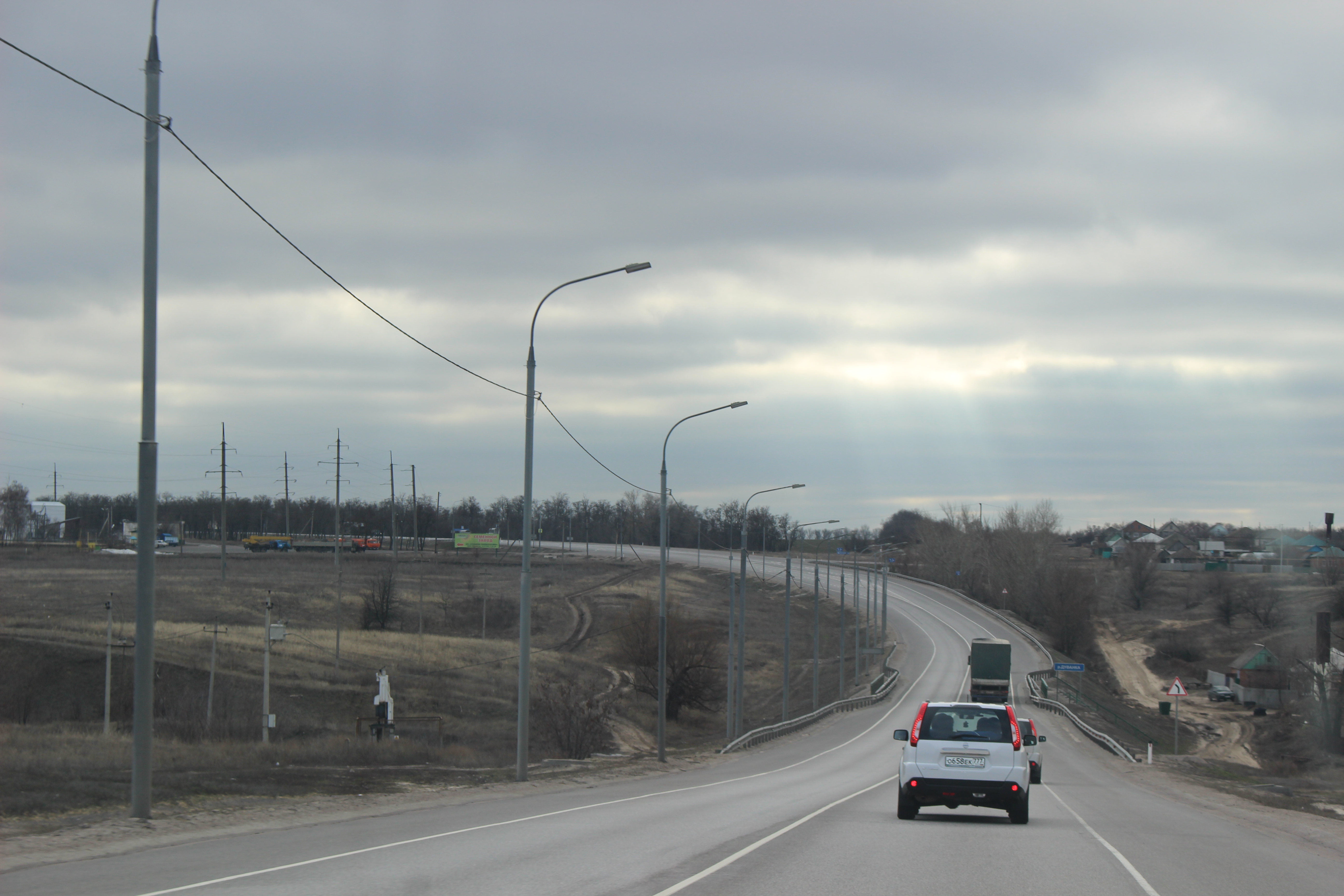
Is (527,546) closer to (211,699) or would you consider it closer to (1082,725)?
(211,699)

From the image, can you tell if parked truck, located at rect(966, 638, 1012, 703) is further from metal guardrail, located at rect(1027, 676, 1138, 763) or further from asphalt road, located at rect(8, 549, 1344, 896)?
asphalt road, located at rect(8, 549, 1344, 896)

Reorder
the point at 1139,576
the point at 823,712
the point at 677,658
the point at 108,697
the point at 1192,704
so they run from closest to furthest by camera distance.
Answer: the point at 108,697 < the point at 823,712 < the point at 677,658 < the point at 1192,704 < the point at 1139,576

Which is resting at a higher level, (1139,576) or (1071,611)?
(1139,576)

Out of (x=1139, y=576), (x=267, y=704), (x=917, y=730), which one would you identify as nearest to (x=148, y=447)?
(x=917, y=730)

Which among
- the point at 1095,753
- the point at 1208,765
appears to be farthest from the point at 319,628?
the point at 1208,765

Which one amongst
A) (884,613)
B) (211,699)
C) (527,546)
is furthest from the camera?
(884,613)

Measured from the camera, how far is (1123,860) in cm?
1231

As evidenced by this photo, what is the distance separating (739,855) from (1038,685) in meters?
79.9

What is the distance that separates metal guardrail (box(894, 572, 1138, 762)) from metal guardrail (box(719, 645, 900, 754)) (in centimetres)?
1041

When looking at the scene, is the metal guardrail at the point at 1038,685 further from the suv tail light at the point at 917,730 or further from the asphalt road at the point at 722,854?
the suv tail light at the point at 917,730

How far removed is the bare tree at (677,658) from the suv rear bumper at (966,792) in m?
49.8

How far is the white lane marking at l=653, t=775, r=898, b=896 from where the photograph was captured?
955 centimetres

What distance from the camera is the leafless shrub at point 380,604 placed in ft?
289

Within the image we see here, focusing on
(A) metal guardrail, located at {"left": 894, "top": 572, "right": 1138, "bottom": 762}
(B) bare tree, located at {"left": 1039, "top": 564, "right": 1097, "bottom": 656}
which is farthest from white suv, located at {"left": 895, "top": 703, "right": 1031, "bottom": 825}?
(B) bare tree, located at {"left": 1039, "top": 564, "right": 1097, "bottom": 656}
